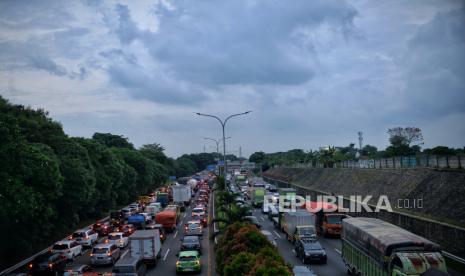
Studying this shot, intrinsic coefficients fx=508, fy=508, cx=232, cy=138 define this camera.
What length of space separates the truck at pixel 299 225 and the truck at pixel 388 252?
34.7ft

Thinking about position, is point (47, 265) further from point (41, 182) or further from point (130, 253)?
point (41, 182)

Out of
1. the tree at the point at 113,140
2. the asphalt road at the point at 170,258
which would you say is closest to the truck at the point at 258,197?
the asphalt road at the point at 170,258

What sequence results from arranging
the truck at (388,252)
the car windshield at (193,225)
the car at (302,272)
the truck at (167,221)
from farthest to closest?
the truck at (167,221)
the car windshield at (193,225)
the car at (302,272)
the truck at (388,252)

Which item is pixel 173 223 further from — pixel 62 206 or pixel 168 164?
pixel 168 164

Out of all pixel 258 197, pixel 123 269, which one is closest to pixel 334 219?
pixel 123 269

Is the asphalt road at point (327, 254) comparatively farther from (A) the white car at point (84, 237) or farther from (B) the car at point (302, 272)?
(A) the white car at point (84, 237)

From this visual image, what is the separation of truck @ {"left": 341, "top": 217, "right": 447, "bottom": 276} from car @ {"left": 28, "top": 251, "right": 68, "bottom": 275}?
16.5 meters

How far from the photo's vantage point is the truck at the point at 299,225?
36.6 meters

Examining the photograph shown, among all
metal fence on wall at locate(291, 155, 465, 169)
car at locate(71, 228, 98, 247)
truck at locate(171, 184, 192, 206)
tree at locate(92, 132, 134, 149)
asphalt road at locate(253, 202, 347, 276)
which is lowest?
asphalt road at locate(253, 202, 347, 276)

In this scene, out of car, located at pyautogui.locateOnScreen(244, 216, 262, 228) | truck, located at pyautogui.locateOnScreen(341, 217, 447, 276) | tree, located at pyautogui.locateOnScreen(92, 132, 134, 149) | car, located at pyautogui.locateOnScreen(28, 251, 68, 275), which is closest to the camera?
truck, located at pyautogui.locateOnScreen(341, 217, 447, 276)

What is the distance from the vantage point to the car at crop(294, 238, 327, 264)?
30531 millimetres

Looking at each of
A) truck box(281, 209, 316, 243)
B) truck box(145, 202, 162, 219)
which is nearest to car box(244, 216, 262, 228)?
truck box(281, 209, 316, 243)

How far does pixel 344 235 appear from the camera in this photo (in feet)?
90.7

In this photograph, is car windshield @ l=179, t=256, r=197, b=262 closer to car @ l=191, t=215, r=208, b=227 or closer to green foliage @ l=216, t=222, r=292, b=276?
green foliage @ l=216, t=222, r=292, b=276
